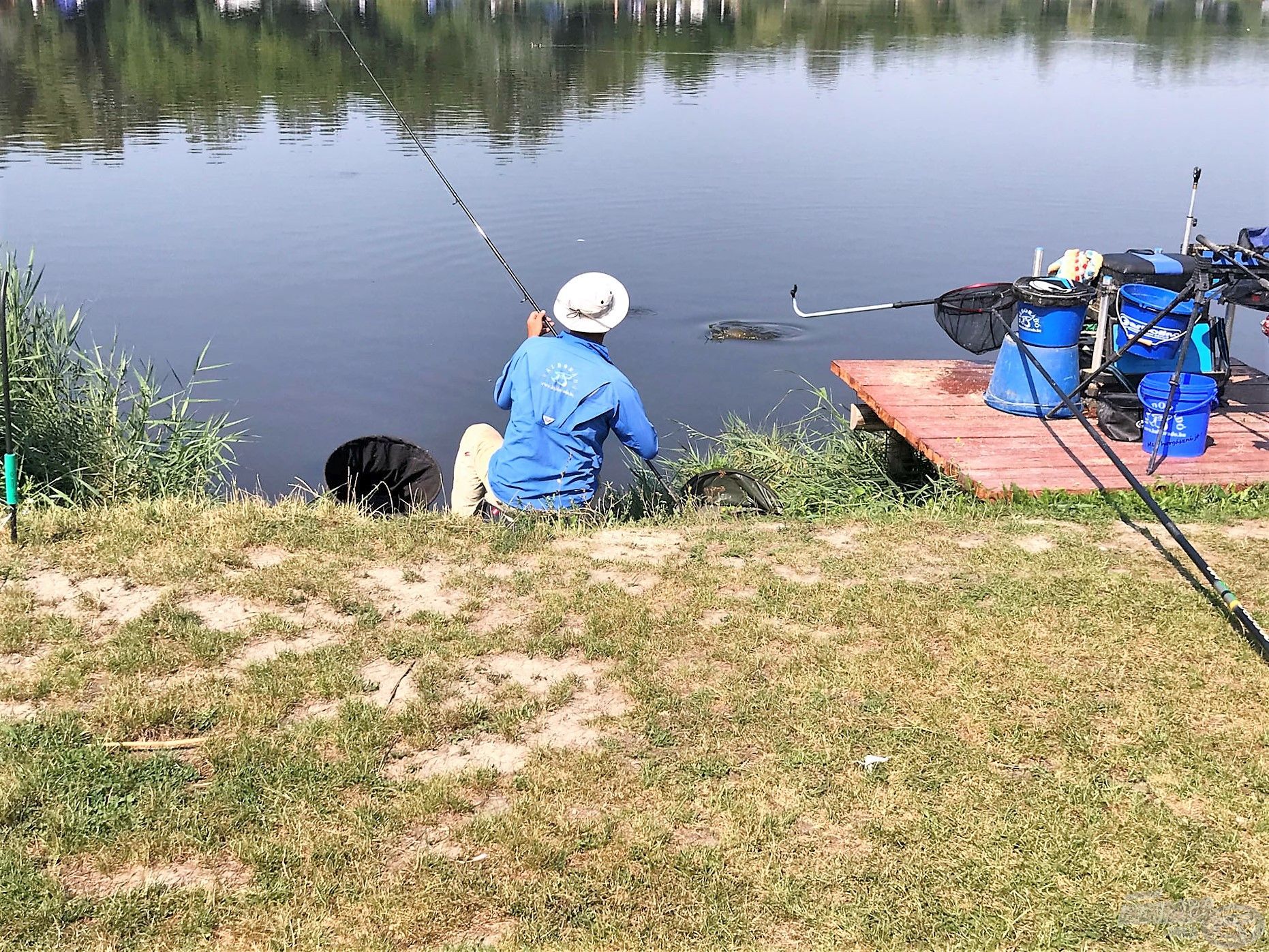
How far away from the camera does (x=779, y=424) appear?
874 cm

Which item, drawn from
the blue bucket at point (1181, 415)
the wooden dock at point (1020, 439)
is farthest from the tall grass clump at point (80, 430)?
the blue bucket at point (1181, 415)

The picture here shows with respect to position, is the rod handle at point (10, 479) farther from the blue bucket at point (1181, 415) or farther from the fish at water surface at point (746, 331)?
the fish at water surface at point (746, 331)

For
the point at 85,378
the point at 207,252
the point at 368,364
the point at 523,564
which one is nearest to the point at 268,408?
the point at 368,364

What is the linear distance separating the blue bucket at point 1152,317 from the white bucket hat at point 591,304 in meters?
2.56

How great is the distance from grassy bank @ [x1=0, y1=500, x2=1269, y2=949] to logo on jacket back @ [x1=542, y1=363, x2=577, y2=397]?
606mm

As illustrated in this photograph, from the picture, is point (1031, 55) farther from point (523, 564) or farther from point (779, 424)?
point (523, 564)

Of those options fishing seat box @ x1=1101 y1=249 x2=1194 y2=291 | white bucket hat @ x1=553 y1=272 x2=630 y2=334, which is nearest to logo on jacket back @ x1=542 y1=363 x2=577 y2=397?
white bucket hat @ x1=553 y1=272 x2=630 y2=334

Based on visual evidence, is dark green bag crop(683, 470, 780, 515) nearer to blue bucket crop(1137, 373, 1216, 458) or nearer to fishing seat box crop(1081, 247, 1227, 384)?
blue bucket crop(1137, 373, 1216, 458)

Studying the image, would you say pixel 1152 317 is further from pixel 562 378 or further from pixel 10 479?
pixel 10 479

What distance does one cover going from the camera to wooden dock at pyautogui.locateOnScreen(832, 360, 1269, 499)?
5.54 metres

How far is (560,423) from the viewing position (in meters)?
5.08

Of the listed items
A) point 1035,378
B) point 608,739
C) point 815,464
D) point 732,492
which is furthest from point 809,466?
point 608,739

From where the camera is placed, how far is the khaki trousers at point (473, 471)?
5.61m

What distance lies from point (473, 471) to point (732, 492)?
1.36 metres
